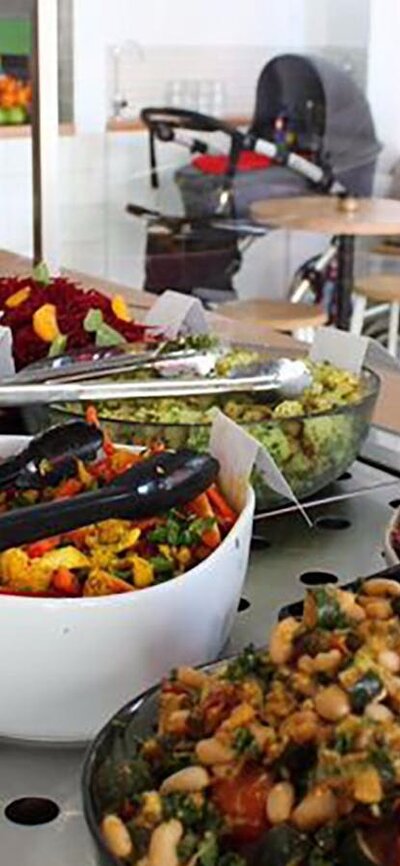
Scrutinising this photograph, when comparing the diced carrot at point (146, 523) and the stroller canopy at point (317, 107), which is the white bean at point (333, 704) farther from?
the stroller canopy at point (317, 107)

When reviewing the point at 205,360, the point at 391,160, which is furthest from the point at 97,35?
the point at 205,360

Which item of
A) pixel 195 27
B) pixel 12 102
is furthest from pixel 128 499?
pixel 195 27

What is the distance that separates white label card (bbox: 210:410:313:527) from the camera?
0.73 metres

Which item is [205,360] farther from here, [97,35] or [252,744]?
[97,35]

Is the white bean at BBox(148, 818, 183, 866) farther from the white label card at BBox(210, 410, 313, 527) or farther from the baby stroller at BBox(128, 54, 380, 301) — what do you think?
the baby stroller at BBox(128, 54, 380, 301)

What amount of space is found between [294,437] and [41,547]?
28 cm

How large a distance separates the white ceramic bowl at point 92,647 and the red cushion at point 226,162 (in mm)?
3541

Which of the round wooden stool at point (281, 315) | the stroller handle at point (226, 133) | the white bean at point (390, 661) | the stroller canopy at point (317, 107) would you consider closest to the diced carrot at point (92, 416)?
the white bean at point (390, 661)

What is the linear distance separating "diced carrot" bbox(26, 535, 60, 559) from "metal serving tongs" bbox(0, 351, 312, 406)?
0.83 feet

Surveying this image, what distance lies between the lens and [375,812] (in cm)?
46

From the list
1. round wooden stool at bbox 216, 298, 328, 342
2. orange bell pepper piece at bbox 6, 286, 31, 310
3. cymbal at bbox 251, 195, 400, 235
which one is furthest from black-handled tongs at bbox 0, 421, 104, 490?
cymbal at bbox 251, 195, 400, 235

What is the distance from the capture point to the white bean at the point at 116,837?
482mm

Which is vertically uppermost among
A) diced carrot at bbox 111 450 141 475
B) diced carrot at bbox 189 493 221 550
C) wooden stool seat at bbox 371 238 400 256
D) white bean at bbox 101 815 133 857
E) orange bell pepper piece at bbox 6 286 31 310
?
diced carrot at bbox 111 450 141 475

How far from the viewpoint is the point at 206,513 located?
0.70 m
